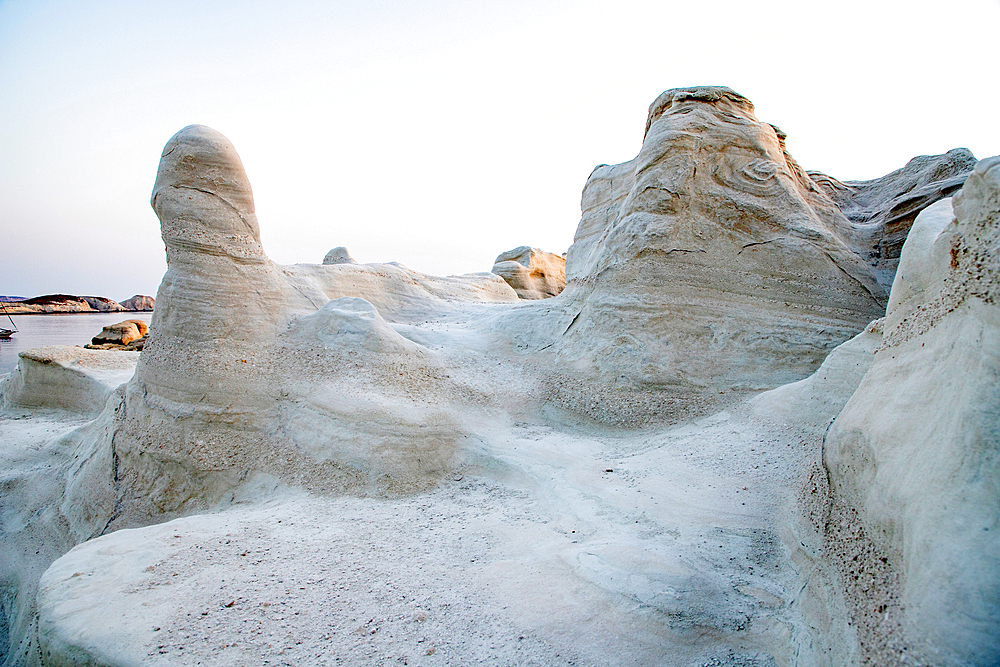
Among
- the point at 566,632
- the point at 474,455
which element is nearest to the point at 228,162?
the point at 474,455

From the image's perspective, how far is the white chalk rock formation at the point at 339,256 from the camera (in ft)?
32.7

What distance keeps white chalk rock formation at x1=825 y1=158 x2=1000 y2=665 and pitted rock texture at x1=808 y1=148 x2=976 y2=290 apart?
3.48 m

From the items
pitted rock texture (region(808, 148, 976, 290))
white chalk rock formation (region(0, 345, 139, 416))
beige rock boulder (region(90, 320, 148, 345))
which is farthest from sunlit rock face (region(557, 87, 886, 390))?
beige rock boulder (region(90, 320, 148, 345))

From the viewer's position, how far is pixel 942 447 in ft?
5.06

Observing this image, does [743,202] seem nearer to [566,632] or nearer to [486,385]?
[486,385]

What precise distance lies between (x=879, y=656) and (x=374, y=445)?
311 centimetres

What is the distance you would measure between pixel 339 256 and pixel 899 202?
8674 mm

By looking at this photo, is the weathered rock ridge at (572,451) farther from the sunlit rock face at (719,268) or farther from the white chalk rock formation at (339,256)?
the white chalk rock formation at (339,256)

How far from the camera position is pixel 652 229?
5.13m

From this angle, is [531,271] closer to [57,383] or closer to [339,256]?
[339,256]

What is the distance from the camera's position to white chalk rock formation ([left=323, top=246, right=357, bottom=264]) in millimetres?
9977

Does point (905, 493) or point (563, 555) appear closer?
point (905, 493)

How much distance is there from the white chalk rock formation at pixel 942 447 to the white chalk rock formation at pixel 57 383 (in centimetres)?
874

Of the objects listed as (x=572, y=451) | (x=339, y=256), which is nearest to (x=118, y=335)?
(x=339, y=256)
